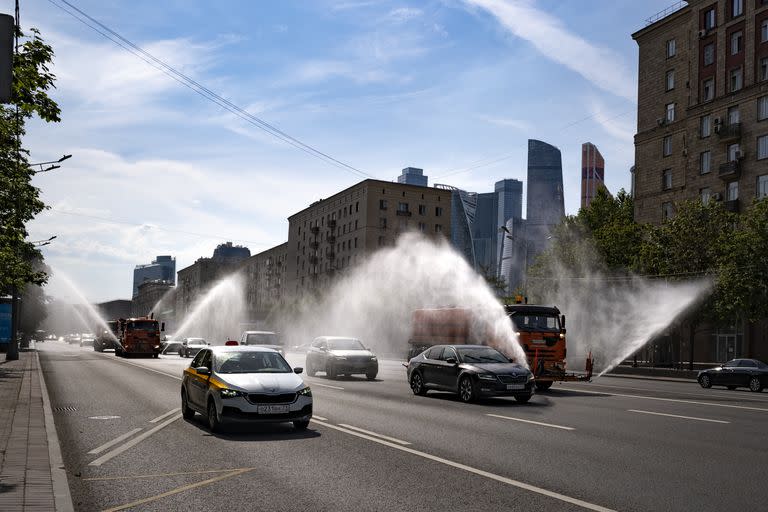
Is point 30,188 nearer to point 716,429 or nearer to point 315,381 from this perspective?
point 315,381

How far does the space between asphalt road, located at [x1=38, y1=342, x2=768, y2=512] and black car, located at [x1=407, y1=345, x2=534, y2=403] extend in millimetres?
664

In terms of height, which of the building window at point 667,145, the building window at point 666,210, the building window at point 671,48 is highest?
the building window at point 671,48

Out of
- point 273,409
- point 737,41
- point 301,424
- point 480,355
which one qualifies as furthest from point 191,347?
point 737,41

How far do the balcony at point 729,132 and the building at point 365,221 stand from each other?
61.2 metres

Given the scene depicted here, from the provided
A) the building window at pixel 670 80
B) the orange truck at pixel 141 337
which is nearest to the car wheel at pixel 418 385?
the orange truck at pixel 141 337

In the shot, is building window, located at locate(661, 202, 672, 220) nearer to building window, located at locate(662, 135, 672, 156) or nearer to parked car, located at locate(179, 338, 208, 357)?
building window, located at locate(662, 135, 672, 156)

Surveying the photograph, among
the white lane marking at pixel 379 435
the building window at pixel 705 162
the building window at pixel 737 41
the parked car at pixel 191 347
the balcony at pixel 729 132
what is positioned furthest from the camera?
the building window at pixel 705 162

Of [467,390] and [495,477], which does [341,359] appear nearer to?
[467,390]

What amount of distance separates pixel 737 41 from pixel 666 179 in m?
12.5

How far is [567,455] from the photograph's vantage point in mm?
10172

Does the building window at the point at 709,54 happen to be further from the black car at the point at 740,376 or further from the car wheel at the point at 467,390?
the car wheel at the point at 467,390

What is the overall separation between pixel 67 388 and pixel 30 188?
10645 mm

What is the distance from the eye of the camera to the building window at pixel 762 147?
53.3 m

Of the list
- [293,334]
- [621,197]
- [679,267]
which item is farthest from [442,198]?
[679,267]
